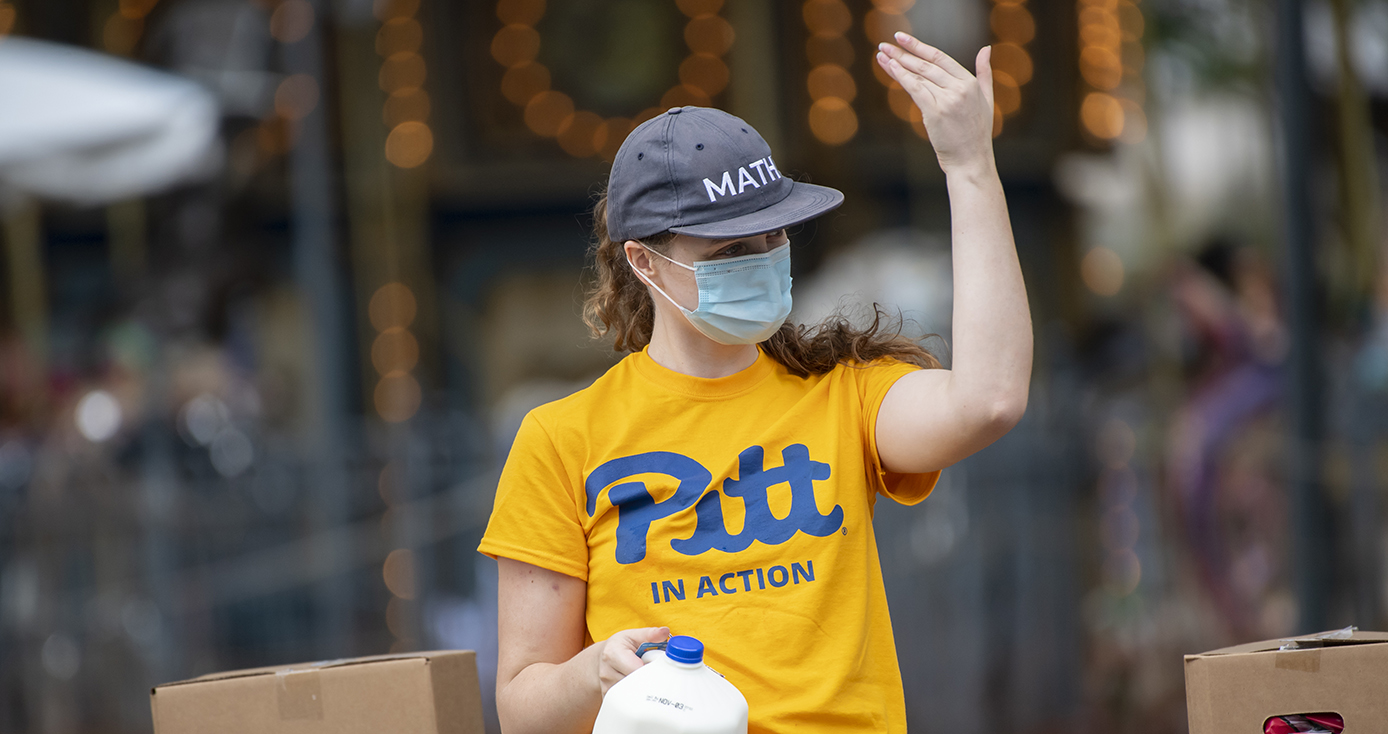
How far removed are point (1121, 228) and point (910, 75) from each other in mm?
6282

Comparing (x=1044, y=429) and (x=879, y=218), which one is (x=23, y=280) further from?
(x=1044, y=429)

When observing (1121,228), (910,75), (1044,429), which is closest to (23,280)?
(1044,429)

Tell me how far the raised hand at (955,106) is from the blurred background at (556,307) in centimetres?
336

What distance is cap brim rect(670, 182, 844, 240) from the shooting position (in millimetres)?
1614

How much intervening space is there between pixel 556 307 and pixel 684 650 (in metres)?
6.56

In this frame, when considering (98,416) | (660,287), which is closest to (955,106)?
(660,287)

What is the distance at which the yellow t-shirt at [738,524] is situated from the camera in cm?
160

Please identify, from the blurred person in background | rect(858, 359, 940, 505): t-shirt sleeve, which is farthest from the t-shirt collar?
the blurred person in background

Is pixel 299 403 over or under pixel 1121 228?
under

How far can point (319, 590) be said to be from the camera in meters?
6.12

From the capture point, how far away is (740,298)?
169cm

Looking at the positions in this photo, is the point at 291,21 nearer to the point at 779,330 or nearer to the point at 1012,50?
the point at 1012,50

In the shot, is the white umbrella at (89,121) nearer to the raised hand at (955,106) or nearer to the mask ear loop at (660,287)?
the mask ear loop at (660,287)

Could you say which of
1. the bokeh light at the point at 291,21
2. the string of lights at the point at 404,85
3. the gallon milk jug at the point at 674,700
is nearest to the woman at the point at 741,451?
the gallon milk jug at the point at 674,700
